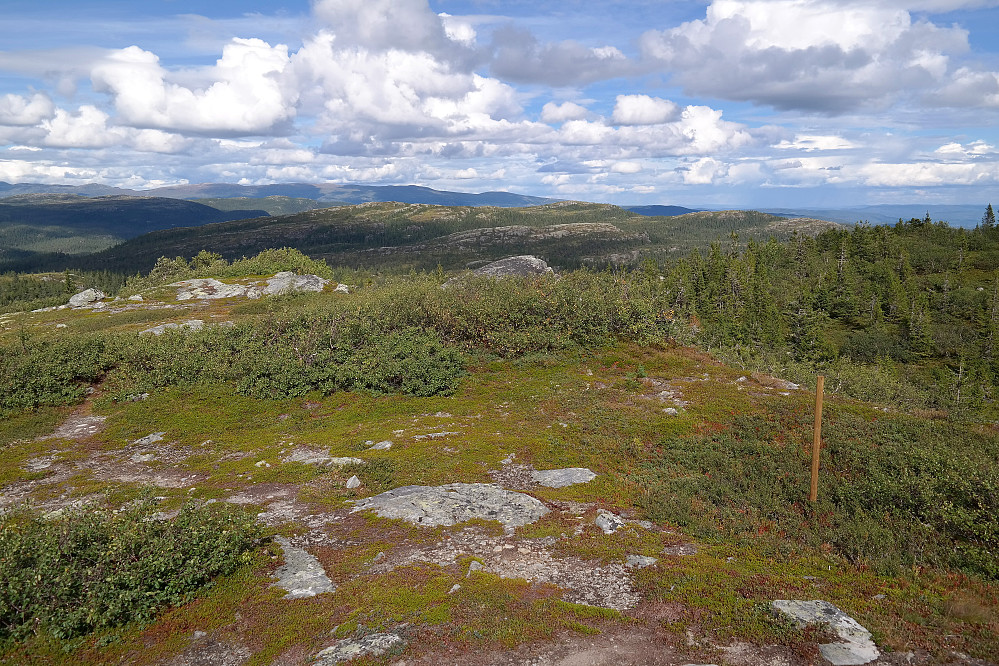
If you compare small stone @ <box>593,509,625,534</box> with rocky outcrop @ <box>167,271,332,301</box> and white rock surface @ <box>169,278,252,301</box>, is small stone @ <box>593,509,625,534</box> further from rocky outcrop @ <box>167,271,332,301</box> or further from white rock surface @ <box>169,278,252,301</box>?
white rock surface @ <box>169,278,252,301</box>

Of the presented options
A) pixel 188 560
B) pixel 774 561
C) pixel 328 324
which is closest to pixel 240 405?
pixel 328 324

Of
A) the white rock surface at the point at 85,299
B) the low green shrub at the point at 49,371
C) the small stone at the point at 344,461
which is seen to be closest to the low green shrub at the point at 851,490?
the small stone at the point at 344,461

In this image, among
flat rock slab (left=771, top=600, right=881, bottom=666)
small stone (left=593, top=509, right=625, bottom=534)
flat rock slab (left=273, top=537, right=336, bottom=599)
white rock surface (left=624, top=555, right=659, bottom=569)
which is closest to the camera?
flat rock slab (left=771, top=600, right=881, bottom=666)

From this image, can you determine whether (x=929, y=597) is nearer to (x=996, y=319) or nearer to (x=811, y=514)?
(x=811, y=514)

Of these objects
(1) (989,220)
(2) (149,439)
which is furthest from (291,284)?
(1) (989,220)

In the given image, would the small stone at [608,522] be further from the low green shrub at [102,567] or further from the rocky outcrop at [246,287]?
the rocky outcrop at [246,287]

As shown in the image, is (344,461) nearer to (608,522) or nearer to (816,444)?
(608,522)

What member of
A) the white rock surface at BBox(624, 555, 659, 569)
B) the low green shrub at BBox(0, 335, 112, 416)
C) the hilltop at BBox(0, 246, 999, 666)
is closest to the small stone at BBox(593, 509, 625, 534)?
the hilltop at BBox(0, 246, 999, 666)
